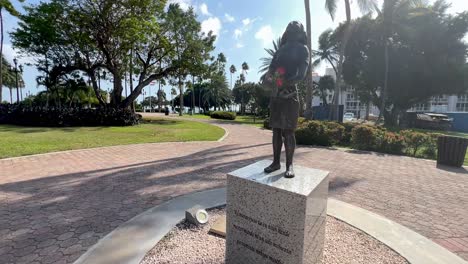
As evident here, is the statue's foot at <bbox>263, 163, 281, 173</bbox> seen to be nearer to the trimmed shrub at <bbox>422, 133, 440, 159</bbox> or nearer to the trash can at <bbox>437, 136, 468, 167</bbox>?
the trash can at <bbox>437, 136, 468, 167</bbox>

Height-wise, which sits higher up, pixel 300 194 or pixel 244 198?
pixel 300 194

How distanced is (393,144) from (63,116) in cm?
2075

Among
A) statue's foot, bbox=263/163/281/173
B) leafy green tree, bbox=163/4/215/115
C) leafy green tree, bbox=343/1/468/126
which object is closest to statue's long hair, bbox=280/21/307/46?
statue's foot, bbox=263/163/281/173

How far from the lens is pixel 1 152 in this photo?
8625mm

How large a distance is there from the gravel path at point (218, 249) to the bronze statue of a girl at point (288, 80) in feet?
3.93

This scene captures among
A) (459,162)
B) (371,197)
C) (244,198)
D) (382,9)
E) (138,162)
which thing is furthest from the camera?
(382,9)

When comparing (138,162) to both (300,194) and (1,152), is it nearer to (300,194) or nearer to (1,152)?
(1,152)

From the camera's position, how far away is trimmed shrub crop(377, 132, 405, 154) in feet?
35.4

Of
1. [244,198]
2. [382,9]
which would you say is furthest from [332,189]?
[382,9]

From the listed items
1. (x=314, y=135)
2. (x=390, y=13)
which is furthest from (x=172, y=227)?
(x=390, y=13)

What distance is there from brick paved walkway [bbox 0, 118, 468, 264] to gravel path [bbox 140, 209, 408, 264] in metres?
0.95

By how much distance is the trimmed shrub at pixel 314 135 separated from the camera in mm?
12438

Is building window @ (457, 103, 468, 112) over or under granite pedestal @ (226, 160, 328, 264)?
over

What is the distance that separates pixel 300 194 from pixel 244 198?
661mm
